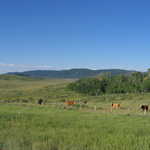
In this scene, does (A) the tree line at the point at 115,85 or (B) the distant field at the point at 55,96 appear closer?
(B) the distant field at the point at 55,96

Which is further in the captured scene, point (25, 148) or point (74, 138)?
point (74, 138)

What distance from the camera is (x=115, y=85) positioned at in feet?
279

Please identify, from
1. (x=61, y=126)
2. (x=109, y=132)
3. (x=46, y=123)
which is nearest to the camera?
(x=109, y=132)

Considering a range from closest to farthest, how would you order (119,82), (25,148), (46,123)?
(25,148) → (46,123) → (119,82)

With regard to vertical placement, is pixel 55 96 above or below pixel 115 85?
below

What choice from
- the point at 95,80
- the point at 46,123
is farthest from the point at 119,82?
the point at 46,123

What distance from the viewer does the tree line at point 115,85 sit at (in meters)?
80.9

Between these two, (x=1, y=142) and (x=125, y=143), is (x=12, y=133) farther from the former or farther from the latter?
(x=125, y=143)

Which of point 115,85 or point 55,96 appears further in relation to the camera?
point 115,85

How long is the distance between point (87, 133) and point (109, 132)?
1188 mm

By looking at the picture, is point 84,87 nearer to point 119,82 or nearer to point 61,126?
point 119,82

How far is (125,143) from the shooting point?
404 inches

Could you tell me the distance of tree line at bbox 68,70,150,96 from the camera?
80.9m

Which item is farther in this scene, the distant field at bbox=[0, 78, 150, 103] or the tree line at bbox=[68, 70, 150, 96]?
the tree line at bbox=[68, 70, 150, 96]
